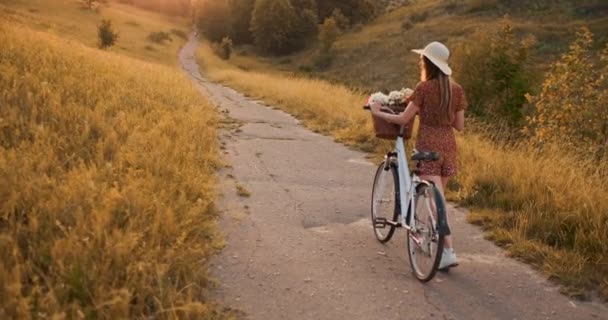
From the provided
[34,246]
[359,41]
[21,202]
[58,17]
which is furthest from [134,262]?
[359,41]

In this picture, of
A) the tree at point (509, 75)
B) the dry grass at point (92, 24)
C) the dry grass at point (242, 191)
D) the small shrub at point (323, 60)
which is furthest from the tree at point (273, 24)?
the dry grass at point (242, 191)

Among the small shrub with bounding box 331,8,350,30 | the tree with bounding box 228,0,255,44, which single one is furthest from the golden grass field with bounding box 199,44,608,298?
the tree with bounding box 228,0,255,44

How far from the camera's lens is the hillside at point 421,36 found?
48.3m

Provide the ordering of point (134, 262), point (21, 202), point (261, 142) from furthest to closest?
1. point (261, 142)
2. point (21, 202)
3. point (134, 262)

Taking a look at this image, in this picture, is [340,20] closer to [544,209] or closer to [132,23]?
[132,23]

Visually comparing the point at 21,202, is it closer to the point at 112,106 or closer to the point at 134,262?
the point at 134,262

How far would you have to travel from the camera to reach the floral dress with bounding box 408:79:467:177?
441 cm

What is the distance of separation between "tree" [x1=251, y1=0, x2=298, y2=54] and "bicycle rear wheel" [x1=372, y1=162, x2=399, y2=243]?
2764 inches

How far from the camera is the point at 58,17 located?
56.6 metres

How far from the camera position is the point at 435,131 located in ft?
14.8

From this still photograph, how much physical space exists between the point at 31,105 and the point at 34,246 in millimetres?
3909

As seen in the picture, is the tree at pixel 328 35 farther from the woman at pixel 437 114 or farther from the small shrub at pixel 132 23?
the woman at pixel 437 114

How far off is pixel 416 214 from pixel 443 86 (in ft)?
3.81

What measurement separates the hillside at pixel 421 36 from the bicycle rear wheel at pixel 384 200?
3677cm
